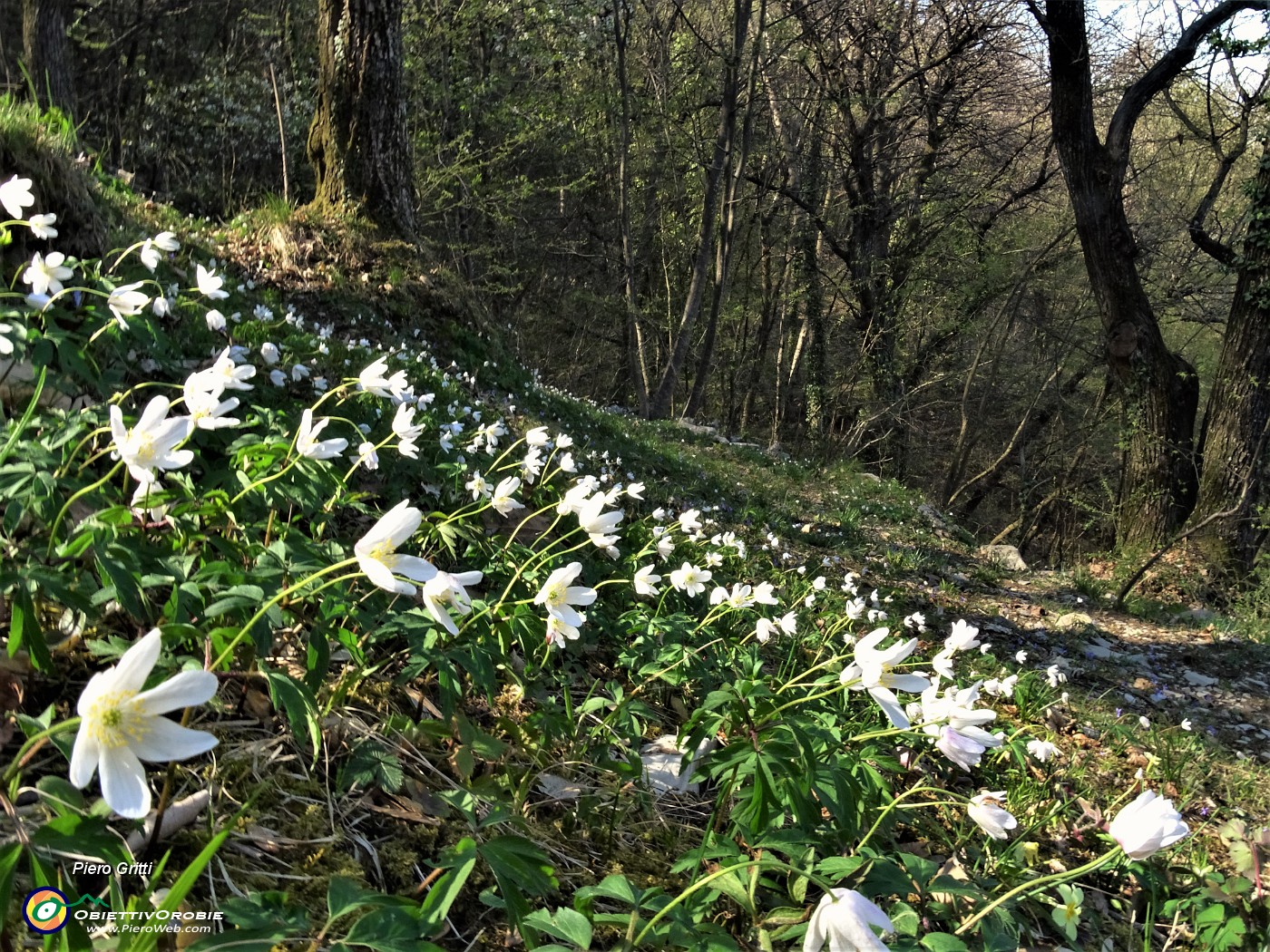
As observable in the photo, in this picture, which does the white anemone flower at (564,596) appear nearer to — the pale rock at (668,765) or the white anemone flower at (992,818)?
the pale rock at (668,765)

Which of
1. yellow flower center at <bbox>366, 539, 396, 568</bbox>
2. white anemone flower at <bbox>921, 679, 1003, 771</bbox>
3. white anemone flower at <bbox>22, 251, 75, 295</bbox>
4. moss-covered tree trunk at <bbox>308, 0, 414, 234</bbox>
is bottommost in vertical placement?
white anemone flower at <bbox>921, 679, 1003, 771</bbox>

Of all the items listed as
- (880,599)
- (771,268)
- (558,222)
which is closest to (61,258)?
(880,599)

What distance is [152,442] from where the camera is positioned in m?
1.31

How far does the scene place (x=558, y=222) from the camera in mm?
20125

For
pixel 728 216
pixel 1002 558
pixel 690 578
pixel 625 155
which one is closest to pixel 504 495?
pixel 690 578

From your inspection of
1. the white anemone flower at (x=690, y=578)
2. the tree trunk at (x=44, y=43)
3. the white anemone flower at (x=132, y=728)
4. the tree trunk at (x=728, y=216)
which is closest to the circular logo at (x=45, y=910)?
the white anemone flower at (x=132, y=728)

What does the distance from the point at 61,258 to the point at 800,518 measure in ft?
19.8

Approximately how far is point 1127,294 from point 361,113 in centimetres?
824

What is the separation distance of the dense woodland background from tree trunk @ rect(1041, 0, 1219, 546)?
32 mm

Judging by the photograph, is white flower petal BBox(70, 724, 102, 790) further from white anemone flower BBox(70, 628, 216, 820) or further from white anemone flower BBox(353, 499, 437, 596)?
white anemone flower BBox(353, 499, 437, 596)

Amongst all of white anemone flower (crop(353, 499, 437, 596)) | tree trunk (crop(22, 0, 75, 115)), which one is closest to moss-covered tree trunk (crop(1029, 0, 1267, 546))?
white anemone flower (crop(353, 499, 437, 596))

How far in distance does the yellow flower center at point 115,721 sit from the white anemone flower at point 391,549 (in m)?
0.36

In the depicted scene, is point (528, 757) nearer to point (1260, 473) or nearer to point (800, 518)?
point (800, 518)

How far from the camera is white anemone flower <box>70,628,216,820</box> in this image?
871mm
